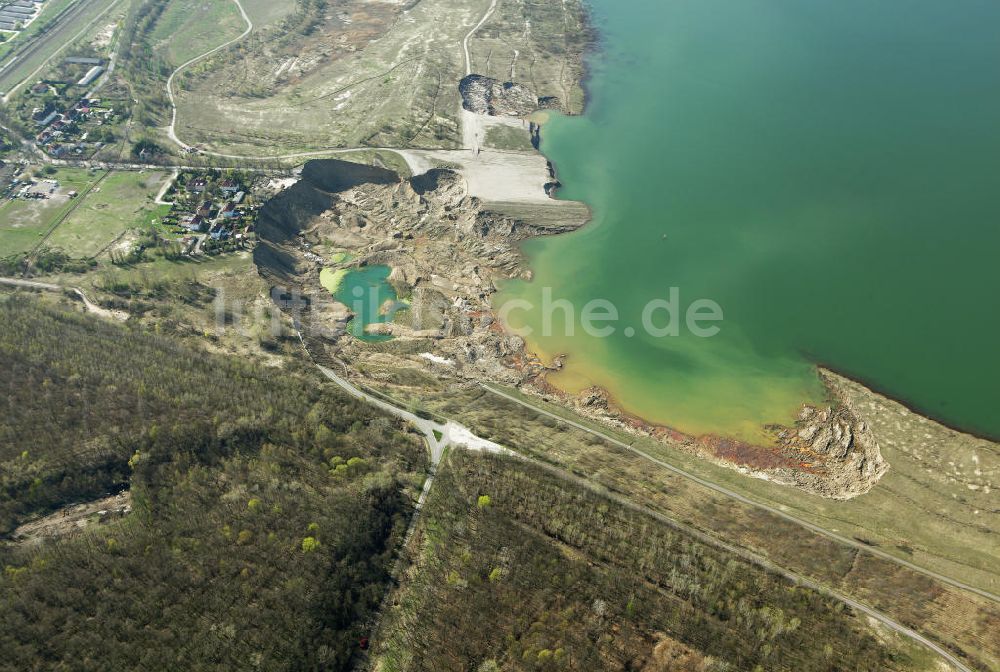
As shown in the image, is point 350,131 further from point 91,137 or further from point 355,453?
point 355,453

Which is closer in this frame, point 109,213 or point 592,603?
point 592,603

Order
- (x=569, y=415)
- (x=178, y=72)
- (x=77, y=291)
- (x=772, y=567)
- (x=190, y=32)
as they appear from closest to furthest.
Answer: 1. (x=772, y=567)
2. (x=569, y=415)
3. (x=77, y=291)
4. (x=178, y=72)
5. (x=190, y=32)

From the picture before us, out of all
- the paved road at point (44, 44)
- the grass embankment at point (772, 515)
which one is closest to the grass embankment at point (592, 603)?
the grass embankment at point (772, 515)

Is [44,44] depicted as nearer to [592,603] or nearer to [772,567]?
[592,603]

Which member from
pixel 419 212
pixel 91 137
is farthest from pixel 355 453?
pixel 91 137

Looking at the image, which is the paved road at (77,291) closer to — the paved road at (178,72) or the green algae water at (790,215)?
the paved road at (178,72)

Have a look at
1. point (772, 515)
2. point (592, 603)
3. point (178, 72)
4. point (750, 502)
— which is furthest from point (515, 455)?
point (178, 72)

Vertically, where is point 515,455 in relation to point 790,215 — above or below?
below
